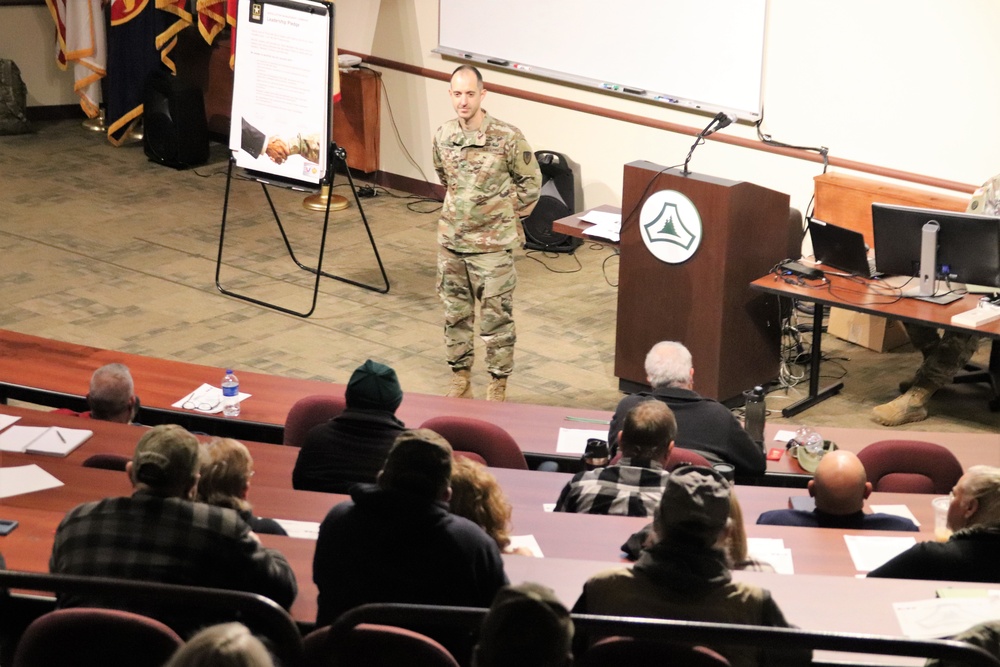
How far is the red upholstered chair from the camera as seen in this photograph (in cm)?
447

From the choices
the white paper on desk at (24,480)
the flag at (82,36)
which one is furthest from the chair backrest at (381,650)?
the flag at (82,36)

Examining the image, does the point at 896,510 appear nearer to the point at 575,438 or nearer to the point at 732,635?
the point at 575,438

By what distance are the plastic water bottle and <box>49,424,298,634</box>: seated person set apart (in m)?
2.12

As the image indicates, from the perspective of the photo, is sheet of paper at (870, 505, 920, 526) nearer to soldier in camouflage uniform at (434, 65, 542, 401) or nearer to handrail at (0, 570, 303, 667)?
handrail at (0, 570, 303, 667)

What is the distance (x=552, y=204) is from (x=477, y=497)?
5.90 metres

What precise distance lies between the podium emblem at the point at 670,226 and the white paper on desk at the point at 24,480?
353 cm

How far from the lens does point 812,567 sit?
11.9 ft

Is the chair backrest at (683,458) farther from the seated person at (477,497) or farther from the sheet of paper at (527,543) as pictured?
the seated person at (477,497)

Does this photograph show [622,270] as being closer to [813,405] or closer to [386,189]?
[813,405]

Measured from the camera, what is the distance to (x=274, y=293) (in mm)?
8164

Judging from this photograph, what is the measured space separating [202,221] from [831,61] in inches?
186

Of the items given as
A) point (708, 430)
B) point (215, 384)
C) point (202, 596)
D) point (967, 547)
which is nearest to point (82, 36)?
point (215, 384)

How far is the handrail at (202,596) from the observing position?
269 cm

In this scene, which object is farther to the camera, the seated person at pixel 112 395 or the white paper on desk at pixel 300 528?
the seated person at pixel 112 395
